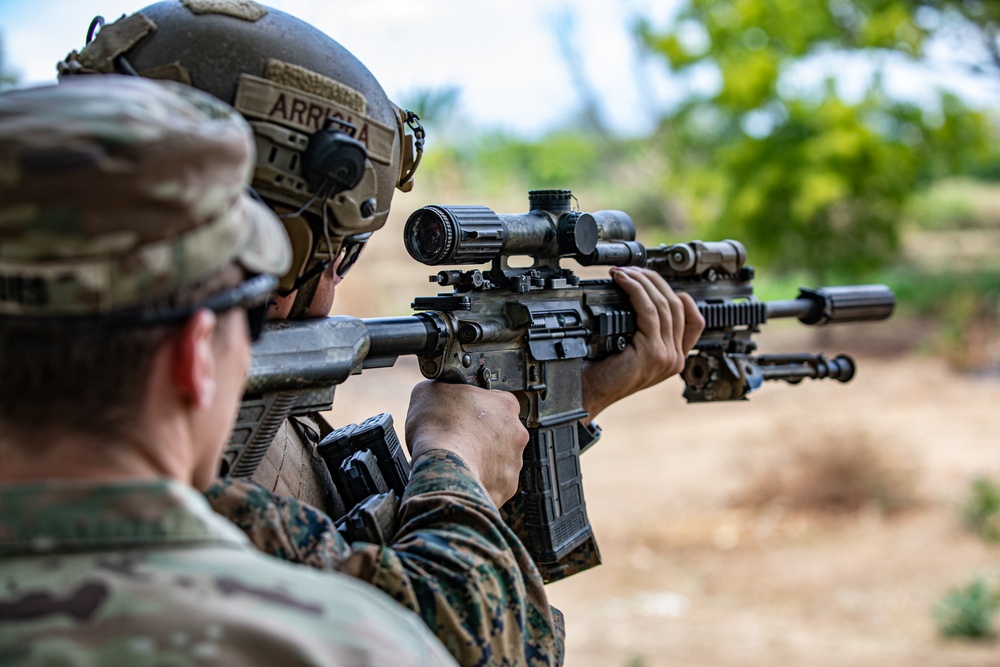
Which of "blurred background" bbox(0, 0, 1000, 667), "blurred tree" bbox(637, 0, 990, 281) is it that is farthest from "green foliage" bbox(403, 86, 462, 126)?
"blurred tree" bbox(637, 0, 990, 281)

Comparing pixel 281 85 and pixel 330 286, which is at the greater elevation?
pixel 281 85

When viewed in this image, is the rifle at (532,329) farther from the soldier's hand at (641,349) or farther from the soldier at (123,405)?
the soldier at (123,405)

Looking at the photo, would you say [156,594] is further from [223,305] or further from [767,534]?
[767,534]

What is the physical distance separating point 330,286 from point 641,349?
135cm

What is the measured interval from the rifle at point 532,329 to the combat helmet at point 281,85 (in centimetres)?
26

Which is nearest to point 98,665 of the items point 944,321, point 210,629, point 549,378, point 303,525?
point 210,629

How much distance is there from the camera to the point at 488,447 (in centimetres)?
280

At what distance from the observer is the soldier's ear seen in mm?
1452

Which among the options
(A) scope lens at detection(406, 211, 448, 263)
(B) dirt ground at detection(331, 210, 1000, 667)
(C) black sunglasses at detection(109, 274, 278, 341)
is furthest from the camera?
(B) dirt ground at detection(331, 210, 1000, 667)

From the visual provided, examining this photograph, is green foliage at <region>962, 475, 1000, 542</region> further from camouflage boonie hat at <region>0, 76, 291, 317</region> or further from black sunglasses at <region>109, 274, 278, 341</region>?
camouflage boonie hat at <region>0, 76, 291, 317</region>

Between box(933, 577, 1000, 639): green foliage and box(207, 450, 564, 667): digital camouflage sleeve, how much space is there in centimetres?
693

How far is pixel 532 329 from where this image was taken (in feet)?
10.7

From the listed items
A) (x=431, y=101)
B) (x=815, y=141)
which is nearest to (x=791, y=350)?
(x=815, y=141)

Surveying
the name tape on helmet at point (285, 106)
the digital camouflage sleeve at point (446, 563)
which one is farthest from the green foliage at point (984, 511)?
the name tape on helmet at point (285, 106)
